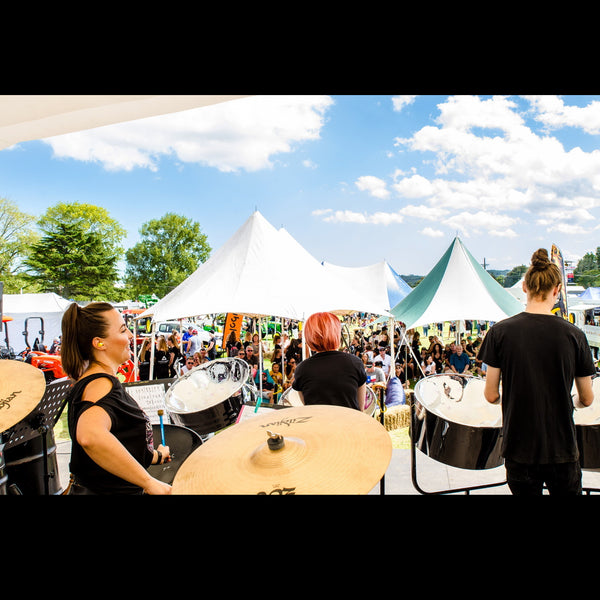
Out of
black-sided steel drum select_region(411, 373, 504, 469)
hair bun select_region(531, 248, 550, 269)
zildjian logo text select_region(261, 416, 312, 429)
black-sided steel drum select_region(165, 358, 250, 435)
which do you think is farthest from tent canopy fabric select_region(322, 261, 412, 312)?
zildjian logo text select_region(261, 416, 312, 429)

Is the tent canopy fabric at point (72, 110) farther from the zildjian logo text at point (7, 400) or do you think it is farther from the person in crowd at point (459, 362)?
the person in crowd at point (459, 362)

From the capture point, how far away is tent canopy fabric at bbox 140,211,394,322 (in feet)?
14.0

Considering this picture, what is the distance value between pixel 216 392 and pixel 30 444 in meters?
1.11

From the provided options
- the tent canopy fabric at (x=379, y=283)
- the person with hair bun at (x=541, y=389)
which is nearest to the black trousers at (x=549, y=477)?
the person with hair bun at (x=541, y=389)

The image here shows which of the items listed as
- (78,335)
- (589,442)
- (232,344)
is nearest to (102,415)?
(78,335)

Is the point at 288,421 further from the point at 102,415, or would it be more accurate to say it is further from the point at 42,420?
the point at 42,420

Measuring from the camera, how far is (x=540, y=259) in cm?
150

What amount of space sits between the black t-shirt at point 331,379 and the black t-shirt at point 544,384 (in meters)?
0.60

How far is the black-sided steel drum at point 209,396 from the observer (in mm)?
2211

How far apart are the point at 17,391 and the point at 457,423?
172 centimetres

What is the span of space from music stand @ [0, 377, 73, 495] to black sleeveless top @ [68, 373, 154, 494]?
1.10 meters
